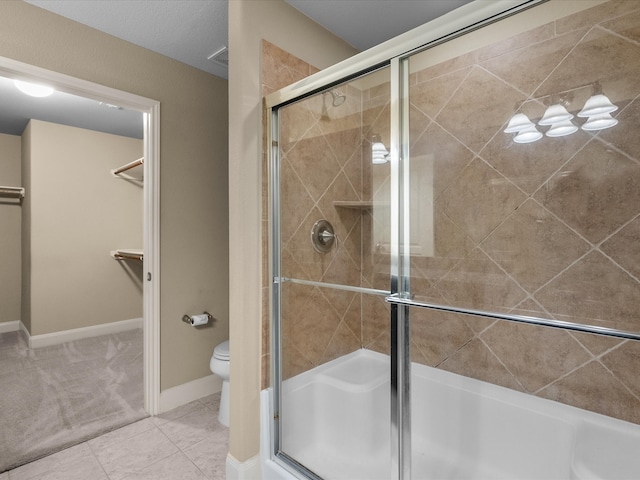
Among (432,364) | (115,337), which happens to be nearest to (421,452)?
(432,364)

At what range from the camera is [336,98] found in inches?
64.3

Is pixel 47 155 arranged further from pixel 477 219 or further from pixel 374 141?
pixel 477 219

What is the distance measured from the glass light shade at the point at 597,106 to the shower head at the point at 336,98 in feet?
3.08

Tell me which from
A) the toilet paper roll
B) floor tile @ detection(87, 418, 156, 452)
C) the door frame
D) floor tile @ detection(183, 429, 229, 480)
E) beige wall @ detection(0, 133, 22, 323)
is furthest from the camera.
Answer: beige wall @ detection(0, 133, 22, 323)

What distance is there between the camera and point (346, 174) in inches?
69.2

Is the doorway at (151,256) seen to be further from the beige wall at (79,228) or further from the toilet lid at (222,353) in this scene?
the beige wall at (79,228)

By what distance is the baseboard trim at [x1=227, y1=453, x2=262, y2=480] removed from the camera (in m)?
1.62

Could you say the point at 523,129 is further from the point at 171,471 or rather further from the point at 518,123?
the point at 171,471

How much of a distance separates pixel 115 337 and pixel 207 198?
242 centimetres

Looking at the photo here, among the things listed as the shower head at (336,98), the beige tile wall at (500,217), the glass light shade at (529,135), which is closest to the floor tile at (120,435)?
the beige tile wall at (500,217)

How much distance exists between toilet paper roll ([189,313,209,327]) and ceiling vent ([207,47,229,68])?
1742 mm

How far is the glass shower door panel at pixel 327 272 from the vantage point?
5.37 feet

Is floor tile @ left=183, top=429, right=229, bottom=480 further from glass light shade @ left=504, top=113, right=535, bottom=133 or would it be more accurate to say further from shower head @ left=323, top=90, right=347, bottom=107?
glass light shade @ left=504, top=113, right=535, bottom=133

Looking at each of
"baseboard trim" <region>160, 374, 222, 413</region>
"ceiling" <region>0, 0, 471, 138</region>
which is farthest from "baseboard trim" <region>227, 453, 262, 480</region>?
"ceiling" <region>0, 0, 471, 138</region>
